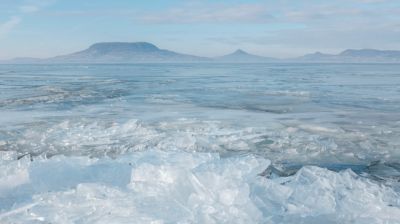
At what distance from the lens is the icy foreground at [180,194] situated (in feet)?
13.8

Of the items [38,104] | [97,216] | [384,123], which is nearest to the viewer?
[97,216]

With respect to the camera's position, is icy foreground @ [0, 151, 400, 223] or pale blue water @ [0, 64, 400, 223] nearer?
icy foreground @ [0, 151, 400, 223]

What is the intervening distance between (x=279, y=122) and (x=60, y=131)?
195 inches

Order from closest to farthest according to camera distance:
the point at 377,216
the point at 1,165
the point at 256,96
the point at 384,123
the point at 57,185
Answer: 1. the point at 377,216
2. the point at 57,185
3. the point at 1,165
4. the point at 384,123
5. the point at 256,96

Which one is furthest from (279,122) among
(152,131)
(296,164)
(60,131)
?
(60,131)

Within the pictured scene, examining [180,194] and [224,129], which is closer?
[180,194]

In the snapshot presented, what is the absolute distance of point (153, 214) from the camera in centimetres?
423

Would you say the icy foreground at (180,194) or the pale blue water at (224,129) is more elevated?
the icy foreground at (180,194)

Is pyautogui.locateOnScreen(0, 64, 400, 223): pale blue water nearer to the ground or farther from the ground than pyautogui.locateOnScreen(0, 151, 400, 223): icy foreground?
nearer to the ground

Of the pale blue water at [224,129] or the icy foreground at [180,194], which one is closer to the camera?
the icy foreground at [180,194]

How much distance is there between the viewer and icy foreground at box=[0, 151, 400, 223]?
4.20 metres

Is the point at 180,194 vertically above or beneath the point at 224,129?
above

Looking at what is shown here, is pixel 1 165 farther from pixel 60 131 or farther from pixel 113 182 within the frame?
pixel 60 131

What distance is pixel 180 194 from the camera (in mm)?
4613
